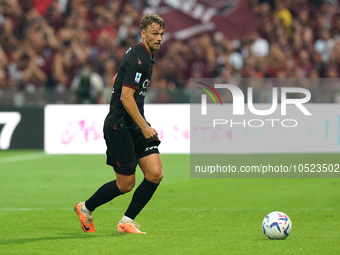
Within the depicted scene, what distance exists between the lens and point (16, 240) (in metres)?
6.25

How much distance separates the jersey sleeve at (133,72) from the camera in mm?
6102

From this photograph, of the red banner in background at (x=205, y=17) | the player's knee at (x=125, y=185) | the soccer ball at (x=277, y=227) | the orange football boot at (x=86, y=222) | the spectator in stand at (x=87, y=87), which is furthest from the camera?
the red banner in background at (x=205, y=17)

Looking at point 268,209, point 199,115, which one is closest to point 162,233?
point 268,209

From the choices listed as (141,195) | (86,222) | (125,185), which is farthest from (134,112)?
(86,222)

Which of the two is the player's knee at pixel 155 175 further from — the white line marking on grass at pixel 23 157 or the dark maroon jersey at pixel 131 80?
the white line marking on grass at pixel 23 157

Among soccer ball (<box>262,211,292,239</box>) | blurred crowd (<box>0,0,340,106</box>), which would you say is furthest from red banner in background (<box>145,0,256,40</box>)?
soccer ball (<box>262,211,292,239</box>)

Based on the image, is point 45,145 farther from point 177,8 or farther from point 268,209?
point 268,209

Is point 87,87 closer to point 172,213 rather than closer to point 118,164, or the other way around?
point 172,213

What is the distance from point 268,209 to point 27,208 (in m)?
3.42

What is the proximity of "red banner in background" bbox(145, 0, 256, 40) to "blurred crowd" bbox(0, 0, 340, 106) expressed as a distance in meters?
0.29

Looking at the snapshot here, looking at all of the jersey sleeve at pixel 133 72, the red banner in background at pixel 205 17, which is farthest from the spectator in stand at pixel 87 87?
the jersey sleeve at pixel 133 72

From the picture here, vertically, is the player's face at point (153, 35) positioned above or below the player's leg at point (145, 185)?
above

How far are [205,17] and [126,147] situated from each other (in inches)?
484

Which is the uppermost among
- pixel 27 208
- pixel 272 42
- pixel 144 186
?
pixel 272 42
